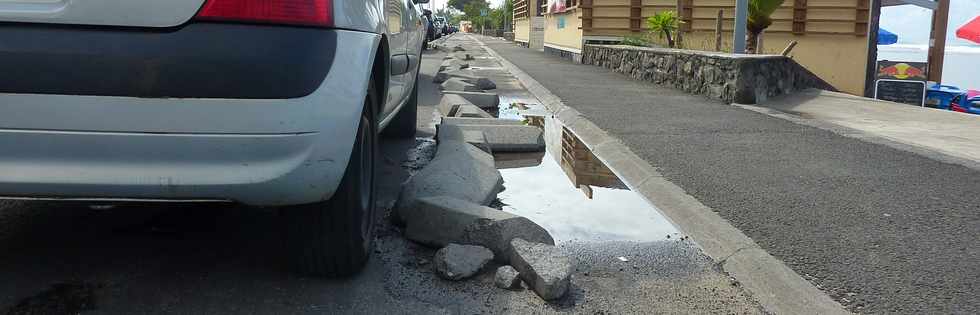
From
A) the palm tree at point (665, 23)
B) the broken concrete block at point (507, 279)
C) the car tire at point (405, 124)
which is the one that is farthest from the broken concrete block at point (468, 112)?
the palm tree at point (665, 23)

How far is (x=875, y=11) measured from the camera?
70.3 ft

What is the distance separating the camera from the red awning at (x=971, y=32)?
107 ft

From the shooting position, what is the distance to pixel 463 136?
624cm

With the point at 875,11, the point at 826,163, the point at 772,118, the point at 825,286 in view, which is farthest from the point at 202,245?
the point at 875,11

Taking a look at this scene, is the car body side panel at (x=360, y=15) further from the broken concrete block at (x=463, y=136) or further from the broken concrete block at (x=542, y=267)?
the broken concrete block at (x=463, y=136)

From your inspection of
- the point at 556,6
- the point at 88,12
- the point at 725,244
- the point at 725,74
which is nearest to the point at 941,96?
the point at 556,6

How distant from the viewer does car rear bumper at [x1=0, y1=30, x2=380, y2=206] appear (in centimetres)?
240

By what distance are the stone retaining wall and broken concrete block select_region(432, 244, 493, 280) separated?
25.8ft

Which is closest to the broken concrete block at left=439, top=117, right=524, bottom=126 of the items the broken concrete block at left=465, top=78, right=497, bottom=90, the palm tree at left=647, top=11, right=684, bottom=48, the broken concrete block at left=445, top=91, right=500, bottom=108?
the broken concrete block at left=445, top=91, right=500, bottom=108

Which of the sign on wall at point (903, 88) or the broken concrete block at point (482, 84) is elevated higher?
the broken concrete block at point (482, 84)

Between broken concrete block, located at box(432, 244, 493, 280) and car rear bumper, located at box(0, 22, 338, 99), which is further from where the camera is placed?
broken concrete block, located at box(432, 244, 493, 280)

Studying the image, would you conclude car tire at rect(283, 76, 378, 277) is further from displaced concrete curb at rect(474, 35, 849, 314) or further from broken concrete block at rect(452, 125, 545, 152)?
broken concrete block at rect(452, 125, 545, 152)

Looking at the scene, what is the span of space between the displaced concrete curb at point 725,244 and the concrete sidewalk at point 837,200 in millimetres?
71

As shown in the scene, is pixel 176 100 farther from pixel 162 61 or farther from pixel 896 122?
pixel 896 122
